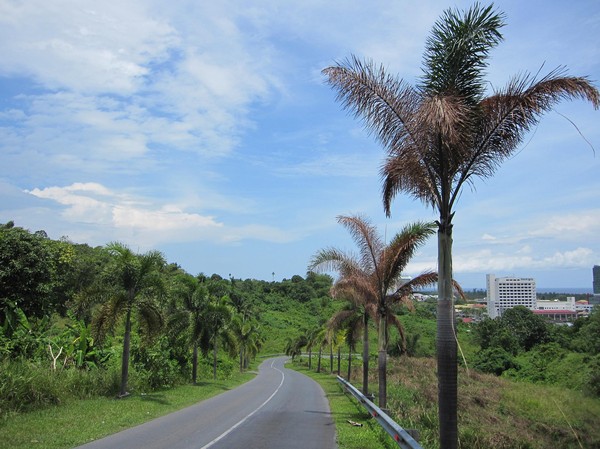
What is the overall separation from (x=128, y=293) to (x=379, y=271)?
9882 millimetres

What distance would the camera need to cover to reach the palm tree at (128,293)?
1900 cm

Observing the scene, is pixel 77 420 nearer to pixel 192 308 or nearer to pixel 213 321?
pixel 192 308

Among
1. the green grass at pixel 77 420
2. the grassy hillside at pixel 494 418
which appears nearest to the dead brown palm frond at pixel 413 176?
the grassy hillside at pixel 494 418

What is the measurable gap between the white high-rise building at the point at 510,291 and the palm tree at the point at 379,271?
152 m

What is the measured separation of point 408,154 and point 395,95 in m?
1.09

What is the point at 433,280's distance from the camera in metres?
16.6

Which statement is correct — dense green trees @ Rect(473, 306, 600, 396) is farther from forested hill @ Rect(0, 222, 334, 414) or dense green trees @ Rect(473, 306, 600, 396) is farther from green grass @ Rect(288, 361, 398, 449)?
forested hill @ Rect(0, 222, 334, 414)

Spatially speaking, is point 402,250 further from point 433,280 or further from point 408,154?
point 408,154

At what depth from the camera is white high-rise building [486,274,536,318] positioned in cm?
16225

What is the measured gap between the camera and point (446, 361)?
7.74 m

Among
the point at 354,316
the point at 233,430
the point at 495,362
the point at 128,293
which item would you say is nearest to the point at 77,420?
the point at 233,430

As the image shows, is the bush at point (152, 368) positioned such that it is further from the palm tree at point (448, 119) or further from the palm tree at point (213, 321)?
the palm tree at point (448, 119)

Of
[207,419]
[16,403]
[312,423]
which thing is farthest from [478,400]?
[16,403]

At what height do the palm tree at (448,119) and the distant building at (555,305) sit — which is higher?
the palm tree at (448,119)
